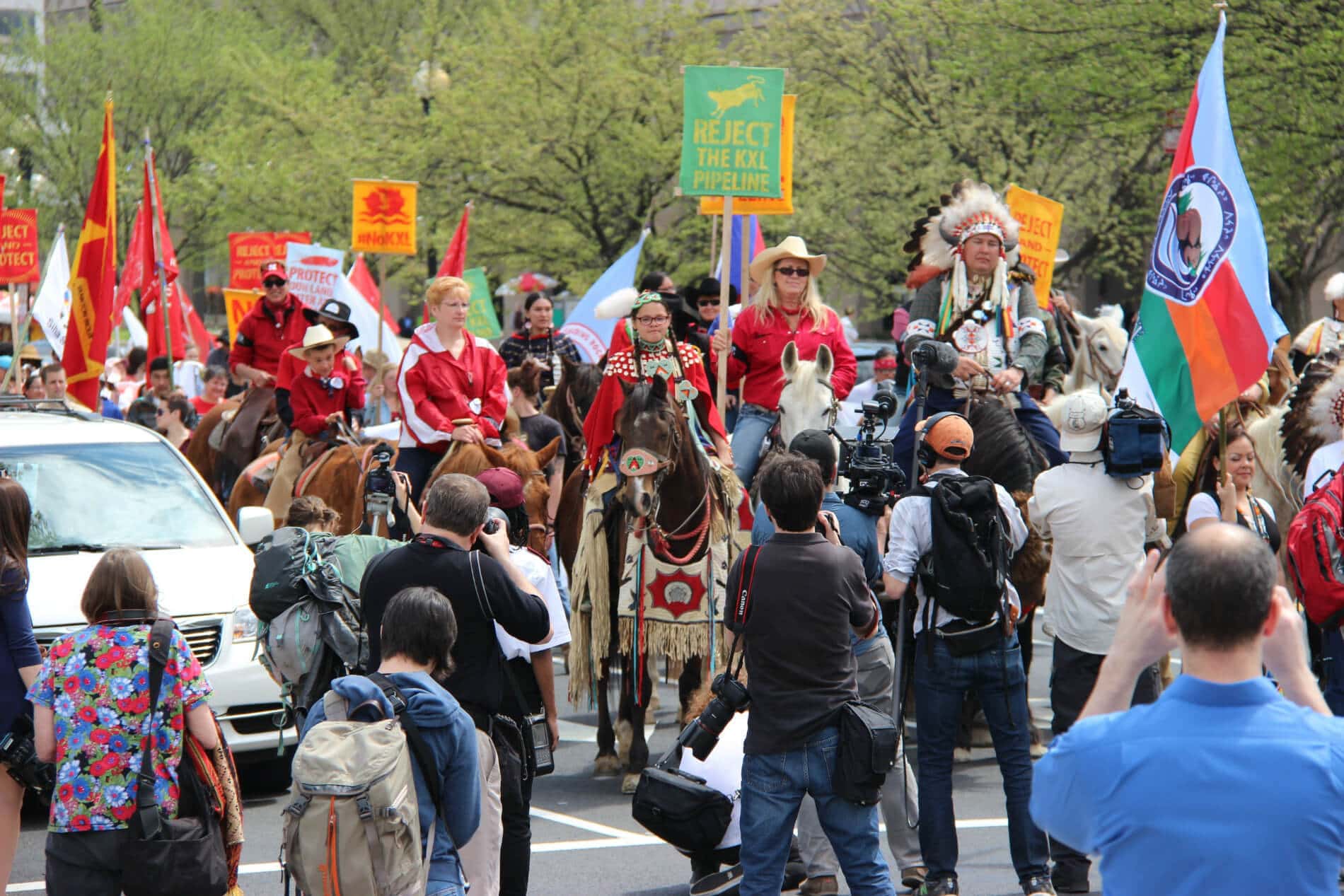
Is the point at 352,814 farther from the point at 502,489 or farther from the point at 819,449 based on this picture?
the point at 819,449

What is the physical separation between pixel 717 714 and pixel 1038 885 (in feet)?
5.41

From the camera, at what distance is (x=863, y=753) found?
5520 mm

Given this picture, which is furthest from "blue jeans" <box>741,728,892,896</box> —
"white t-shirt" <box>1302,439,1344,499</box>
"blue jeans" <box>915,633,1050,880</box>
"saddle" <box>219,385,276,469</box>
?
"saddle" <box>219,385,276,469</box>

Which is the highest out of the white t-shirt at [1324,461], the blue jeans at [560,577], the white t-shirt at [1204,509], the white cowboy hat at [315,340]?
the white cowboy hat at [315,340]

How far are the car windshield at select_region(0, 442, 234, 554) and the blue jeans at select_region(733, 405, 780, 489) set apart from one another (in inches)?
113

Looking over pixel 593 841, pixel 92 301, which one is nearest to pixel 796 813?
pixel 593 841

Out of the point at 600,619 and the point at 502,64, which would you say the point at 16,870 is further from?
the point at 502,64

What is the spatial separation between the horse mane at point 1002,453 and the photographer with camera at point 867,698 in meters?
2.05

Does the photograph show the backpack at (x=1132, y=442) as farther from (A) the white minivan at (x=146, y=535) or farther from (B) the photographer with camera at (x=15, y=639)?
(B) the photographer with camera at (x=15, y=639)

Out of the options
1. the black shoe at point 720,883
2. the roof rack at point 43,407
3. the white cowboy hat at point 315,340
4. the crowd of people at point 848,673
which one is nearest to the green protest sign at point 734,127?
the crowd of people at point 848,673

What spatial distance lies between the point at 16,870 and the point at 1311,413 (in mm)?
6388

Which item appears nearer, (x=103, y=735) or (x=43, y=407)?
(x=103, y=735)

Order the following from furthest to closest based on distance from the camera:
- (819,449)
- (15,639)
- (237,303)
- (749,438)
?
(237,303), (749,438), (819,449), (15,639)

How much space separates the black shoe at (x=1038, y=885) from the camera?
661 cm
